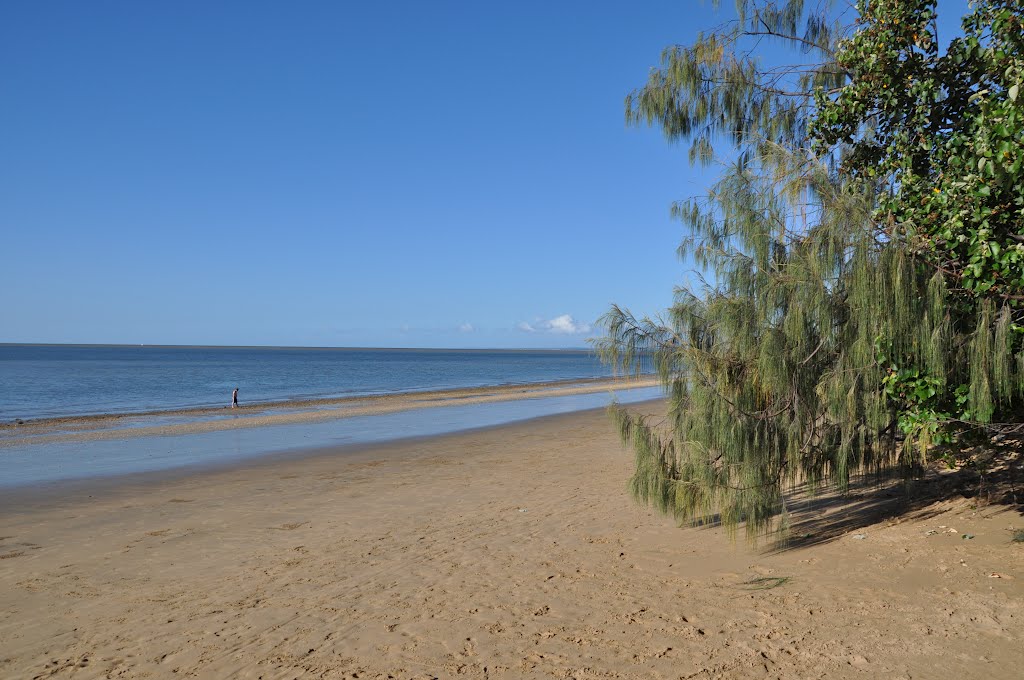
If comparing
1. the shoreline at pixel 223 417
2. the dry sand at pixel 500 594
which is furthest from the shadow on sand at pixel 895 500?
the shoreline at pixel 223 417

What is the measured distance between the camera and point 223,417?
87.5 feet

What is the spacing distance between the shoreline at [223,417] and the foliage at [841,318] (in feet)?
38.4

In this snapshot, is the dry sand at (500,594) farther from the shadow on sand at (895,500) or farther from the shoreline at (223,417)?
the shoreline at (223,417)

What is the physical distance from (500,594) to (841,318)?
12.2 ft

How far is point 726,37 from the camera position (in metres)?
8.55

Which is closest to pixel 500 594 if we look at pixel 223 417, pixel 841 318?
pixel 841 318

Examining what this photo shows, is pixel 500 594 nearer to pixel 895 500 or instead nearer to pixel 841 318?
pixel 841 318

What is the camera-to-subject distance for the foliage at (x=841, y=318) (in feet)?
17.0

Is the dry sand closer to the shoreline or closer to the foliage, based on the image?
the foliage

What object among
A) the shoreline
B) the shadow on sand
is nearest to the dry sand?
the shadow on sand

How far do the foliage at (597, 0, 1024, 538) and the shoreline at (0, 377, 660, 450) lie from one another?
1169 cm

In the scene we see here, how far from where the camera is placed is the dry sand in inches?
190

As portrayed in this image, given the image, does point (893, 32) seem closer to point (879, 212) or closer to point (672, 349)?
point (879, 212)

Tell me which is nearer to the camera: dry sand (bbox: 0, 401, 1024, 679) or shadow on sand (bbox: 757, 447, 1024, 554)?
dry sand (bbox: 0, 401, 1024, 679)
